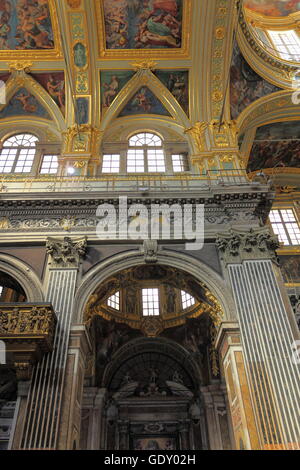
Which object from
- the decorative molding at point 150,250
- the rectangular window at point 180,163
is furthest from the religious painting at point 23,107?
the decorative molding at point 150,250

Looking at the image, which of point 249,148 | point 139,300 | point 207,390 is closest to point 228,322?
point 207,390

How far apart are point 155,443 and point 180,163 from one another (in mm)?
11266

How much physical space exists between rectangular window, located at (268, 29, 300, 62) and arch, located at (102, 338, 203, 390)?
14867 mm

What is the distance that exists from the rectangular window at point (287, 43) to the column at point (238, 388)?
47.8 feet

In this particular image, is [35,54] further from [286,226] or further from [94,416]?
[94,416]

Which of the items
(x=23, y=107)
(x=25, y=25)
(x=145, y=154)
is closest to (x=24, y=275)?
(x=145, y=154)

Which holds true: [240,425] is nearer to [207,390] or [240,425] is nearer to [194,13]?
[207,390]

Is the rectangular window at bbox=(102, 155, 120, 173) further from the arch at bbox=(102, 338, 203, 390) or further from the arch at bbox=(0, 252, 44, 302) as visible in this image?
the arch at bbox=(102, 338, 203, 390)

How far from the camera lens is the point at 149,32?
15.8 metres

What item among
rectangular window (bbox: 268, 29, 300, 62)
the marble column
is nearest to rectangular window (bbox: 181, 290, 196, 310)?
the marble column

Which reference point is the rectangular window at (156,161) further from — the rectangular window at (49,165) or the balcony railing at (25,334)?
the balcony railing at (25,334)

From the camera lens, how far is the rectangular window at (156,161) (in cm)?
1475
